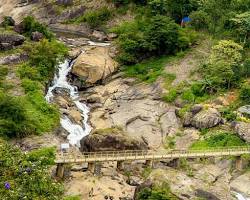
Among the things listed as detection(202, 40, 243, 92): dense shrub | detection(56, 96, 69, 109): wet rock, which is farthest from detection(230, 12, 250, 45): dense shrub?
detection(56, 96, 69, 109): wet rock

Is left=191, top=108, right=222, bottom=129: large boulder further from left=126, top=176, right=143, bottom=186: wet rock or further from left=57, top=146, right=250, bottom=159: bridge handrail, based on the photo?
left=126, top=176, right=143, bottom=186: wet rock

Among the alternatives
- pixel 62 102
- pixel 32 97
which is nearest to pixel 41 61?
pixel 62 102

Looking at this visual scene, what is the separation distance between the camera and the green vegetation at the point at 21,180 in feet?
93.1

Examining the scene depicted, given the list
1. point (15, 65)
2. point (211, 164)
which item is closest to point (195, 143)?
point (211, 164)

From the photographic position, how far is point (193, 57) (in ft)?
219

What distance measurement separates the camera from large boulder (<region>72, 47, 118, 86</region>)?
64.3m

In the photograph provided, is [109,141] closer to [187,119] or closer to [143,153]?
[143,153]

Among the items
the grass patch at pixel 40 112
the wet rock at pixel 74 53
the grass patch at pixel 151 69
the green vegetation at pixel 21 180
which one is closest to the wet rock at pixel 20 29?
the wet rock at pixel 74 53

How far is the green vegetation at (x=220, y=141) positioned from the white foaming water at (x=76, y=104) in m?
10.9

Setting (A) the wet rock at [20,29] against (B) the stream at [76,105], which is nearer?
(B) the stream at [76,105]

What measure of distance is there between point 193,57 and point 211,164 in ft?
67.0

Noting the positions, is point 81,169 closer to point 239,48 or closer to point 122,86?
point 122,86

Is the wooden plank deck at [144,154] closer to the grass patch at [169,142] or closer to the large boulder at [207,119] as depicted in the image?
the grass patch at [169,142]

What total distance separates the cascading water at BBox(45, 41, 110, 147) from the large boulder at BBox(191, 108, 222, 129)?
10.5 meters
